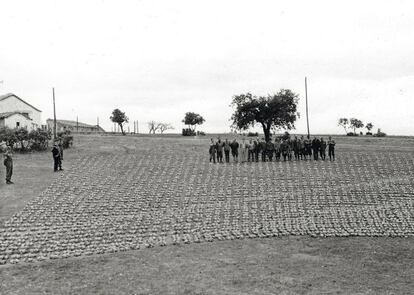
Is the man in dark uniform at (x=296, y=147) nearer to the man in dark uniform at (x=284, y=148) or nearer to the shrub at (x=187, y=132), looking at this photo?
the man in dark uniform at (x=284, y=148)

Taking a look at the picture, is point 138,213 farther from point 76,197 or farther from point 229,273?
point 229,273

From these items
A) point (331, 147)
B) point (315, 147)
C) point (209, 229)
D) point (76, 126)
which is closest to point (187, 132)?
point (315, 147)

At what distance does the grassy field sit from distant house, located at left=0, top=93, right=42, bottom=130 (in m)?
26.8

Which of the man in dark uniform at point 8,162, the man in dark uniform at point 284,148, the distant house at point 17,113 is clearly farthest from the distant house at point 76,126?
the man in dark uniform at point 8,162

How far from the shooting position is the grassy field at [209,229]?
1202 cm

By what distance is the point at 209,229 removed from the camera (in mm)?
17062

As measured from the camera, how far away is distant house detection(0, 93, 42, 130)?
176 feet

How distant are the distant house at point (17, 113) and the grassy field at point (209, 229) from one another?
26.8 meters

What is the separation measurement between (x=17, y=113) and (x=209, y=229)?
45.1 metres

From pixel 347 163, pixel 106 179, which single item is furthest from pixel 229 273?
pixel 347 163

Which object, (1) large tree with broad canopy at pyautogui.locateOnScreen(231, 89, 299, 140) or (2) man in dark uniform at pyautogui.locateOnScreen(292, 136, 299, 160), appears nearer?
(2) man in dark uniform at pyautogui.locateOnScreen(292, 136, 299, 160)

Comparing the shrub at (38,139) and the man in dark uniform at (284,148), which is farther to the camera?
the shrub at (38,139)

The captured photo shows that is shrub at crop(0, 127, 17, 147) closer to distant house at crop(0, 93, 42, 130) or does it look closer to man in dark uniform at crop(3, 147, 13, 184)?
man in dark uniform at crop(3, 147, 13, 184)

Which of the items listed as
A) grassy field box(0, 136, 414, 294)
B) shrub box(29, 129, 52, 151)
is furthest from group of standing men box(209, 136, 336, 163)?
shrub box(29, 129, 52, 151)
